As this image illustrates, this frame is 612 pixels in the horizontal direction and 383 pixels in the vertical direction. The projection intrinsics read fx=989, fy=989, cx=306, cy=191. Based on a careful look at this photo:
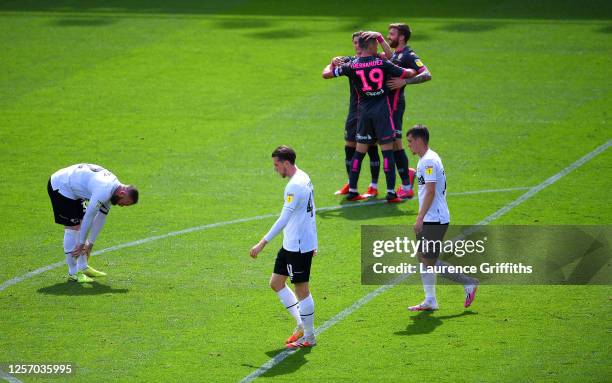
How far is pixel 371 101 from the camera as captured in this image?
1573 centimetres

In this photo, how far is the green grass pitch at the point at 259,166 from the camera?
10.5 m

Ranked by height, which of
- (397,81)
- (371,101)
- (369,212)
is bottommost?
(369,212)

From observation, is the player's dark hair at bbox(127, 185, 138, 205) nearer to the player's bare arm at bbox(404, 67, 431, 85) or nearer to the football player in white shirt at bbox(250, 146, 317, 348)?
the football player in white shirt at bbox(250, 146, 317, 348)

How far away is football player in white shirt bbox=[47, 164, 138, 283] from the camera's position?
475 inches

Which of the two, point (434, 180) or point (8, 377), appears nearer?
point (8, 377)

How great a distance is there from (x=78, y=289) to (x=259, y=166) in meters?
5.98

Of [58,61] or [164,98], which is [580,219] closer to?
[164,98]

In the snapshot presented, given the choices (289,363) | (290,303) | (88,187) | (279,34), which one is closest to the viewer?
(289,363)

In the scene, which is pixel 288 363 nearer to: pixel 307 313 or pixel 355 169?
pixel 307 313

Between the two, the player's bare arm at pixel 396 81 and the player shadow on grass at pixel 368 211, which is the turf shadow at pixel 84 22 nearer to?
the player's bare arm at pixel 396 81

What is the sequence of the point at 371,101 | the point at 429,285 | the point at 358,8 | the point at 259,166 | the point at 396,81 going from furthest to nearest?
the point at 358,8, the point at 259,166, the point at 371,101, the point at 396,81, the point at 429,285

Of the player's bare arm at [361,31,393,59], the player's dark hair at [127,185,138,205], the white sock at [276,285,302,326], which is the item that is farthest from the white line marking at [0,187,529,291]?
the white sock at [276,285,302,326]

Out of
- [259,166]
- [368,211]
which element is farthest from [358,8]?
[368,211]

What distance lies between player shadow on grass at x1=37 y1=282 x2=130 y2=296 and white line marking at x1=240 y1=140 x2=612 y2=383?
2.75 meters
